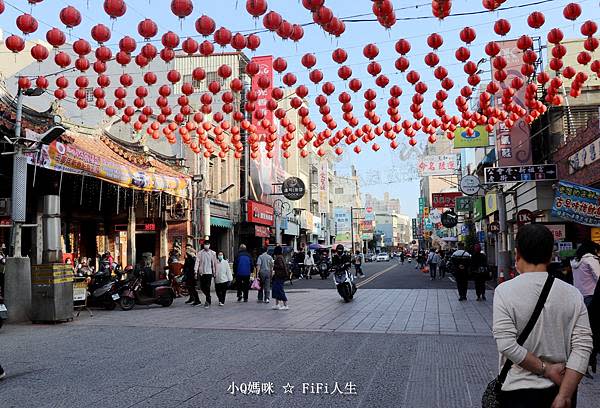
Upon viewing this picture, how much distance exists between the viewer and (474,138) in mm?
30625

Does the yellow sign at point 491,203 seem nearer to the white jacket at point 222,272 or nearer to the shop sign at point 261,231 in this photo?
the shop sign at point 261,231

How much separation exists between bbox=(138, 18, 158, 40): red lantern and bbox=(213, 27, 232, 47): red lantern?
3.54 ft

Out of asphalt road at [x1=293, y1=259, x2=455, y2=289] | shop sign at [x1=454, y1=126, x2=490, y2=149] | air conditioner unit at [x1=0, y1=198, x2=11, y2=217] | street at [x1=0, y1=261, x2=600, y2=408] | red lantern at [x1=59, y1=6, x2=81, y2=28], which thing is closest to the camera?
street at [x1=0, y1=261, x2=600, y2=408]

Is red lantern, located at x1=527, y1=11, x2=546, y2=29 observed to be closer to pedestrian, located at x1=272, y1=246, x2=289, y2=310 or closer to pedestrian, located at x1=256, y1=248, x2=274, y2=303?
pedestrian, located at x1=272, y1=246, x2=289, y2=310

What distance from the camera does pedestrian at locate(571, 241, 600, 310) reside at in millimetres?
7930

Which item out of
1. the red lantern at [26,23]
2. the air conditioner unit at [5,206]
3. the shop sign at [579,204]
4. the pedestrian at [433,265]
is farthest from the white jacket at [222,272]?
the pedestrian at [433,265]

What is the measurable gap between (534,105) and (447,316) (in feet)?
22.4

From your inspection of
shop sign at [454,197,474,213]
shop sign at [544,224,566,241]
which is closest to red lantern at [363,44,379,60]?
shop sign at [544,224,566,241]

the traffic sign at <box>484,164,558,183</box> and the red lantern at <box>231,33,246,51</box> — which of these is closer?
the red lantern at <box>231,33,246,51</box>

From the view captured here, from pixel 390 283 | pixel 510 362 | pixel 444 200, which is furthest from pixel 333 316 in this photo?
pixel 444 200

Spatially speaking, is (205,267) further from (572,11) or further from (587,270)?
(572,11)

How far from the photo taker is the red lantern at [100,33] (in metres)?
9.88

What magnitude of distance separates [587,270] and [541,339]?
600 cm

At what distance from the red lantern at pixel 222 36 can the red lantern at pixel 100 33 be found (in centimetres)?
190
